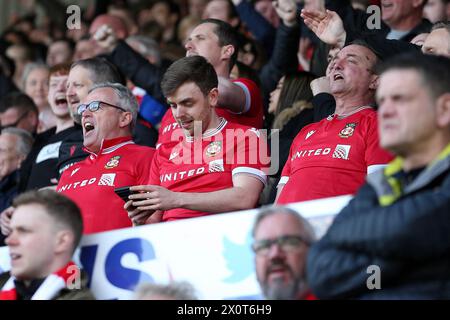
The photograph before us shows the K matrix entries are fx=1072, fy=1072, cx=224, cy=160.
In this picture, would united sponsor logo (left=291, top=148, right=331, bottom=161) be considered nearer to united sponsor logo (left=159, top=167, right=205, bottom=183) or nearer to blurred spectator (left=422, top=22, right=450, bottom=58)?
united sponsor logo (left=159, top=167, right=205, bottom=183)

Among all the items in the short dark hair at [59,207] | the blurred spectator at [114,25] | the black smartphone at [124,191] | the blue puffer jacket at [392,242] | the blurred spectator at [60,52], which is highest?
the blurred spectator at [60,52]

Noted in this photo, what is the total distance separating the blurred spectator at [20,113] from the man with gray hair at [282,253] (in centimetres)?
474

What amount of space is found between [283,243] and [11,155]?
427 cm

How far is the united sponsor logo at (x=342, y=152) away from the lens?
17.2ft

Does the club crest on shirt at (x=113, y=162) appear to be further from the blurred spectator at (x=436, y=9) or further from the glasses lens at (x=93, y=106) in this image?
the blurred spectator at (x=436, y=9)

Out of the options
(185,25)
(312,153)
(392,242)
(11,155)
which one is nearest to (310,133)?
(312,153)

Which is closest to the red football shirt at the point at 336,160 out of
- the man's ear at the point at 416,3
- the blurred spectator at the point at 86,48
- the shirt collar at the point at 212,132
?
the shirt collar at the point at 212,132

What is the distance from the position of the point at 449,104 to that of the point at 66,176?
118 inches

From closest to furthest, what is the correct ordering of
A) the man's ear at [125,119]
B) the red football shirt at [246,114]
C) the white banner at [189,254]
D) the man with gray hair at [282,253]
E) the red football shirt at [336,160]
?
the man with gray hair at [282,253], the white banner at [189,254], the red football shirt at [336,160], the red football shirt at [246,114], the man's ear at [125,119]

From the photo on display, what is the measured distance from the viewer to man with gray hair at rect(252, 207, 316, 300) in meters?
3.90

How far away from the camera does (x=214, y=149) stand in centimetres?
554

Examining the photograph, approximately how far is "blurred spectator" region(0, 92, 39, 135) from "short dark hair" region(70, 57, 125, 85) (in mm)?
1586

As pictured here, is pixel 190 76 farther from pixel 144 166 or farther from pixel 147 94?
pixel 147 94
